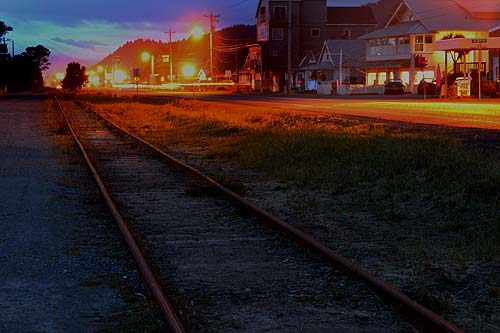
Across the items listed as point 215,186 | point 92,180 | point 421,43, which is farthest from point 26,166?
point 421,43

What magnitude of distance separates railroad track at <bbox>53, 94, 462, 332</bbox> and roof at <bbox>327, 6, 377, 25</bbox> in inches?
3622

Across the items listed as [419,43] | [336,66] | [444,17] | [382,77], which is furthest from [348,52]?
[419,43]

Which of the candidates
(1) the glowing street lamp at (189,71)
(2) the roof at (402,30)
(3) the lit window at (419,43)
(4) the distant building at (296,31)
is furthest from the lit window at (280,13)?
(1) the glowing street lamp at (189,71)

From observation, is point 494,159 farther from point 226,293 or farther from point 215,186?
point 226,293

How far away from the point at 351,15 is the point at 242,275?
325 feet

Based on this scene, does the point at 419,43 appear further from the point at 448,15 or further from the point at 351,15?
the point at 351,15

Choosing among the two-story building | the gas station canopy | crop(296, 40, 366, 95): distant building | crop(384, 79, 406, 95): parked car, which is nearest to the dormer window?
crop(296, 40, 366, 95): distant building

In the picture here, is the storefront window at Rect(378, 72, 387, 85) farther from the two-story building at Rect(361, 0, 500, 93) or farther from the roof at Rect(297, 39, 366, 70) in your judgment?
the roof at Rect(297, 39, 366, 70)

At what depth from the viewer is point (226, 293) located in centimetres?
636

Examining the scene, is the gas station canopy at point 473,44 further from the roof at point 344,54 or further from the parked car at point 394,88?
the roof at point 344,54

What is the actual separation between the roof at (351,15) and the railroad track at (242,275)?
92.0 m

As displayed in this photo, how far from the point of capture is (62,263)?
7391 millimetres

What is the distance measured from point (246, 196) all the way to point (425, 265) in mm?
5085

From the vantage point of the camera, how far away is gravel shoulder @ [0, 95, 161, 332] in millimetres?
5668
